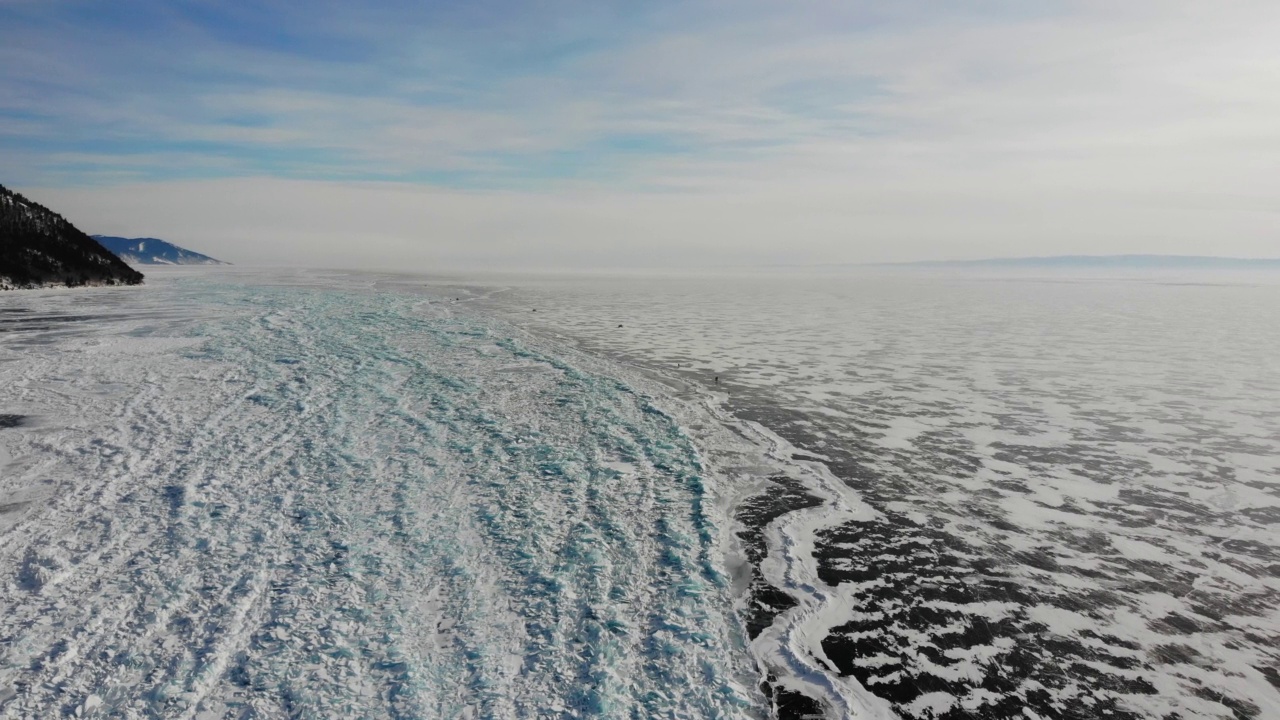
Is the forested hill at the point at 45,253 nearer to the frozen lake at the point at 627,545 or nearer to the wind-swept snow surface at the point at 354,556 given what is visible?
the frozen lake at the point at 627,545

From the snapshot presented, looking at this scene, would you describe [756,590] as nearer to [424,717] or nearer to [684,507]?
[684,507]

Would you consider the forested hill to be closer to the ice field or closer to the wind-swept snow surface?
the wind-swept snow surface

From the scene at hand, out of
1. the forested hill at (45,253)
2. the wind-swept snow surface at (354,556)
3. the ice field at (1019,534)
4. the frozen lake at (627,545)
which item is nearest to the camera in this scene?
the wind-swept snow surface at (354,556)

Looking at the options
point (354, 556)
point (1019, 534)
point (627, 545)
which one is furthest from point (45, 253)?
point (1019, 534)

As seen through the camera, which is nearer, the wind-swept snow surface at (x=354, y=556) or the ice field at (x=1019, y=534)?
the wind-swept snow surface at (x=354, y=556)

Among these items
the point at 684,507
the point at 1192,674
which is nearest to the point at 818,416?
the point at 684,507

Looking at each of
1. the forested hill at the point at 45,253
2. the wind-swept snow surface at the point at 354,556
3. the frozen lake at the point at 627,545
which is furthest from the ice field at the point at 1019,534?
the forested hill at the point at 45,253
